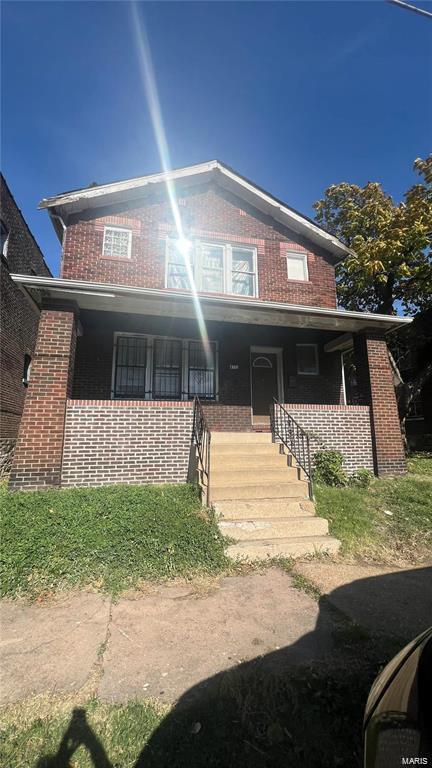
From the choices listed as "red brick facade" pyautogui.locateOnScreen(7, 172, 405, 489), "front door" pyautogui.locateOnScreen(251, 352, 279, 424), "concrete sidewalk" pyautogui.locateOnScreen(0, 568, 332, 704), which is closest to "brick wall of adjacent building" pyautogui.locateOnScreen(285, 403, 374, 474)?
"red brick facade" pyautogui.locateOnScreen(7, 172, 405, 489)

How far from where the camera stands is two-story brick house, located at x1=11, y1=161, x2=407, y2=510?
7078mm

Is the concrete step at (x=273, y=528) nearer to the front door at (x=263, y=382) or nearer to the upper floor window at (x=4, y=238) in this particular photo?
the front door at (x=263, y=382)

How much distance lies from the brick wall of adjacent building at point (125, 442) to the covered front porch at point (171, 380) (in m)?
0.02

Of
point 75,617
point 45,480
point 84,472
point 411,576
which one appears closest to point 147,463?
point 84,472

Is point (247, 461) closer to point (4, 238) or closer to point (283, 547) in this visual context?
point (283, 547)

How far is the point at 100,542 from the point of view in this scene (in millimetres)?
4637

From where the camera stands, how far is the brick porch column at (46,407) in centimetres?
650

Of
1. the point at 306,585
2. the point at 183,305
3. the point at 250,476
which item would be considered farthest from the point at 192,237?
the point at 306,585

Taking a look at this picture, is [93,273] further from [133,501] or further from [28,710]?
[28,710]

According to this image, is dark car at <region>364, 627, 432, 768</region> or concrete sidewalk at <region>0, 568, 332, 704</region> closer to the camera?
dark car at <region>364, 627, 432, 768</region>

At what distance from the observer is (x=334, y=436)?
8.45 m

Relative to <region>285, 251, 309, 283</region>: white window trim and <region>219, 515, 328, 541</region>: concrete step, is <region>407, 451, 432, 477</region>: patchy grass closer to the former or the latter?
<region>219, 515, 328, 541</region>: concrete step

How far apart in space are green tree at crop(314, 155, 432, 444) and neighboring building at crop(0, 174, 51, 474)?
12114 millimetres

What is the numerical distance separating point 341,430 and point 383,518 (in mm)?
2613
